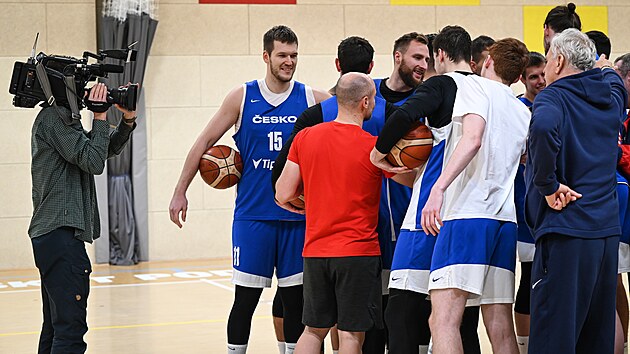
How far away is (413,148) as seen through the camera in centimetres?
401

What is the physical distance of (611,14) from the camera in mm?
13117

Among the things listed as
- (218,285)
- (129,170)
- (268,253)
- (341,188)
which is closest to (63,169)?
(268,253)

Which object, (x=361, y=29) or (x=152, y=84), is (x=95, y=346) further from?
(x=361, y=29)

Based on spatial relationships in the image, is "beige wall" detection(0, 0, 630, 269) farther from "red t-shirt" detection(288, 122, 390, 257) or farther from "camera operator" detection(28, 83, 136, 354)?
"red t-shirt" detection(288, 122, 390, 257)

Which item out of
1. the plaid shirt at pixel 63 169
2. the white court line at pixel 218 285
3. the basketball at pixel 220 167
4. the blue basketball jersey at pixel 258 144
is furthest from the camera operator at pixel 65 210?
the white court line at pixel 218 285

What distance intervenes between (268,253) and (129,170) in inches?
278

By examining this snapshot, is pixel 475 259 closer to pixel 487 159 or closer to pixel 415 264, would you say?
pixel 415 264

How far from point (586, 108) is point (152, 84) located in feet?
28.8

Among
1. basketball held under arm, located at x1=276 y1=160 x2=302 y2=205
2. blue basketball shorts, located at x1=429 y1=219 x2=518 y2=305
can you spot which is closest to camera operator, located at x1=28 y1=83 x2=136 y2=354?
basketball held under arm, located at x1=276 y1=160 x2=302 y2=205

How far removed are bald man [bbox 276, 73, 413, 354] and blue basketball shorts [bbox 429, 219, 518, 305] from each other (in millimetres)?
379

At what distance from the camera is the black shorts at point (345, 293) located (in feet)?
13.6

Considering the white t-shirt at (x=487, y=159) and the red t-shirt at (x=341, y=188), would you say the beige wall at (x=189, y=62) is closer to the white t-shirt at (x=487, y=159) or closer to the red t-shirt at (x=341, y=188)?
the red t-shirt at (x=341, y=188)

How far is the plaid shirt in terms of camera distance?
4.56m

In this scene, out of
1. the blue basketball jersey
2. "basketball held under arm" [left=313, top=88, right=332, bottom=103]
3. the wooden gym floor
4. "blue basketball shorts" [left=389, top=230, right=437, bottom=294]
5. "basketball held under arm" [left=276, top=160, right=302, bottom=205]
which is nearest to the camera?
"blue basketball shorts" [left=389, top=230, right=437, bottom=294]
